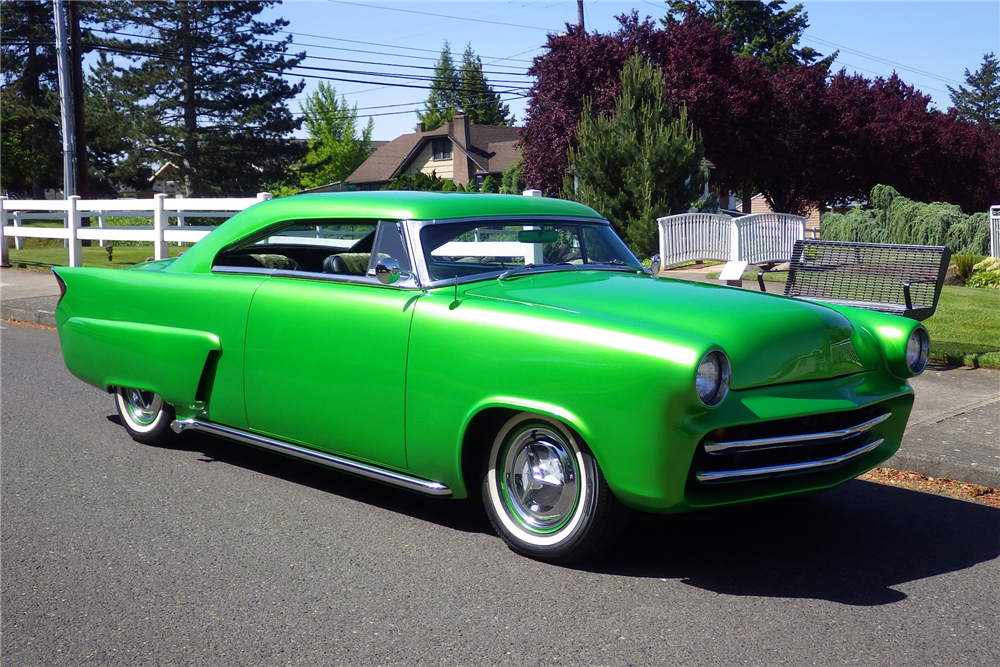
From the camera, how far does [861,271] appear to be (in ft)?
26.0

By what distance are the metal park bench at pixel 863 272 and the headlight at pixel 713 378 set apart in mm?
4385

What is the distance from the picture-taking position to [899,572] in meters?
3.81

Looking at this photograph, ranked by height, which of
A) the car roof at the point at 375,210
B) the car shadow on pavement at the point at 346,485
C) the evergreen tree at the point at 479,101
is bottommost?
the car shadow on pavement at the point at 346,485

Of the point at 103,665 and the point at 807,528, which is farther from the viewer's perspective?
the point at 807,528

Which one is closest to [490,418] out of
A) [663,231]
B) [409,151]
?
[663,231]

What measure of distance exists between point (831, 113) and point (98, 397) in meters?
32.3

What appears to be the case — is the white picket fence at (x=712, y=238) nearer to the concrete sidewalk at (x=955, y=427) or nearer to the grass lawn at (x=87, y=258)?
the concrete sidewalk at (x=955, y=427)

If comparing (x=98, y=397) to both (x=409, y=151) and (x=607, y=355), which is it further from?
(x=409, y=151)

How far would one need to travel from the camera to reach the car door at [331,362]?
424 centimetres

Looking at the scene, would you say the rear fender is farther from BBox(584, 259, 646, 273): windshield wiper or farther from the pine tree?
the pine tree

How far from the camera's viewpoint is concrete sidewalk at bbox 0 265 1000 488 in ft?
16.8

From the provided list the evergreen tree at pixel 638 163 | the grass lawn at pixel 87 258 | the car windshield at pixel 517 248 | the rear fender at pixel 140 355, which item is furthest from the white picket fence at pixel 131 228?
the evergreen tree at pixel 638 163

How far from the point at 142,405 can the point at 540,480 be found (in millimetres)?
3035

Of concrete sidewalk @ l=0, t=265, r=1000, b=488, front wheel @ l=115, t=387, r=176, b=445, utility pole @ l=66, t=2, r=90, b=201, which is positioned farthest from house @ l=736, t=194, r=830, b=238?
front wheel @ l=115, t=387, r=176, b=445
